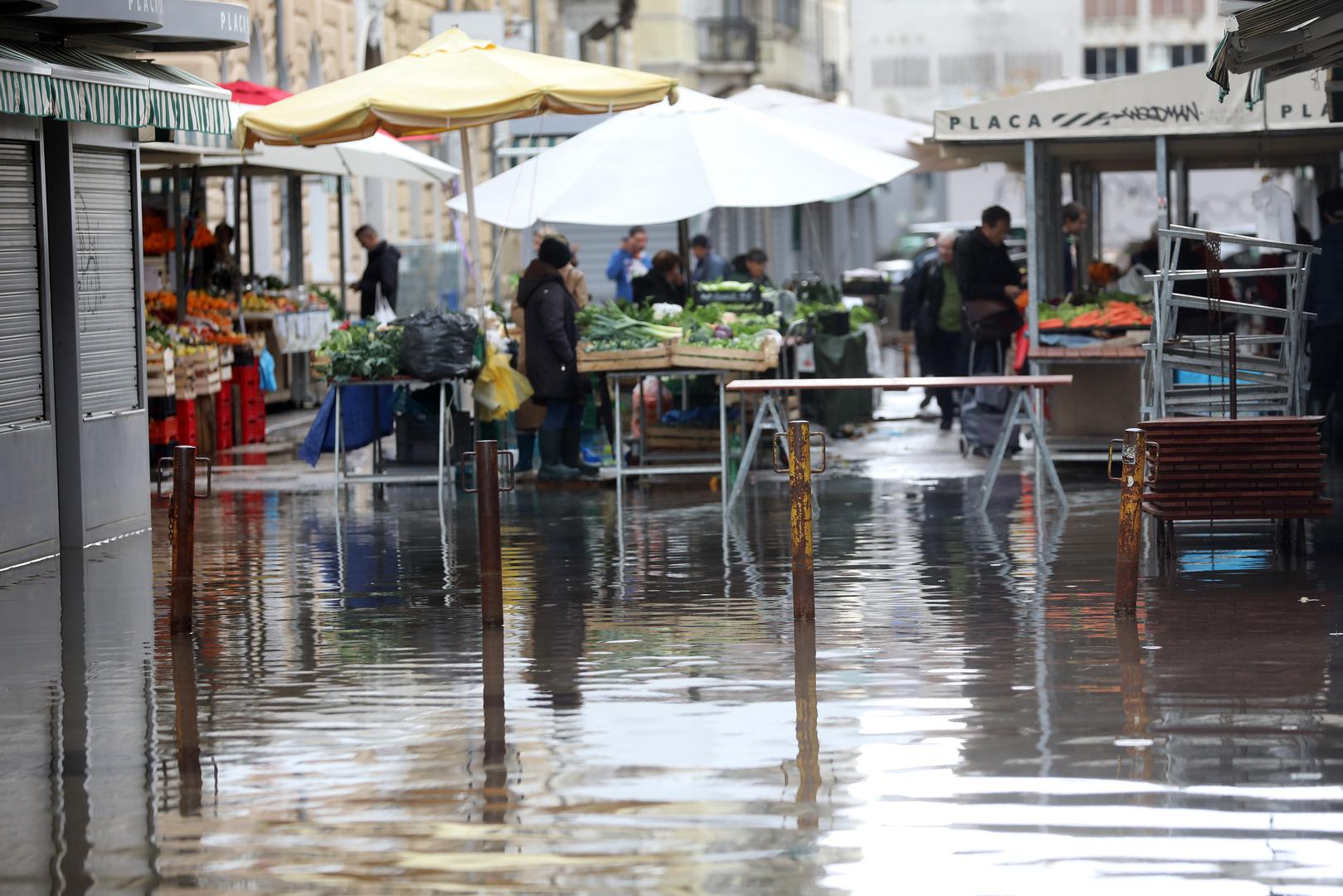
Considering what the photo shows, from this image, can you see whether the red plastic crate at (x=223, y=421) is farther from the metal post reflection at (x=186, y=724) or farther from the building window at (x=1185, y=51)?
the building window at (x=1185, y=51)

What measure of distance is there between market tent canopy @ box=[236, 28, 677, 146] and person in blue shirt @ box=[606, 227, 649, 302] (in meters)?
7.14

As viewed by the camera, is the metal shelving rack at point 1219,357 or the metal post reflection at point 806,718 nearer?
the metal post reflection at point 806,718

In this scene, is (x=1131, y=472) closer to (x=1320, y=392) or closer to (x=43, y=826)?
(x=43, y=826)

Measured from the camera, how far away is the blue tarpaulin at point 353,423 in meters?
16.3

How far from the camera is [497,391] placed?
15.9 metres

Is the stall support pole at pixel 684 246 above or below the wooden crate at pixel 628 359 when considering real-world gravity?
above

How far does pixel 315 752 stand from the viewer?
721 centimetres

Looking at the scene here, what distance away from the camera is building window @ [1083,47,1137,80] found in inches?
3078

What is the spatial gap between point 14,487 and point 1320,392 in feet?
31.4

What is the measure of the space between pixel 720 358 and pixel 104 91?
4770 mm

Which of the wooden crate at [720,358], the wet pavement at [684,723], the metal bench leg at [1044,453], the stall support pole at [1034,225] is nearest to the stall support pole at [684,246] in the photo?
the stall support pole at [1034,225]

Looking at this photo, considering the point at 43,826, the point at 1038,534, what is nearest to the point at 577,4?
the point at 1038,534

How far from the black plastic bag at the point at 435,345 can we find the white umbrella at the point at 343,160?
498 cm

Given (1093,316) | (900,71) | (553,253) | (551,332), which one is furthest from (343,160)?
(900,71)
